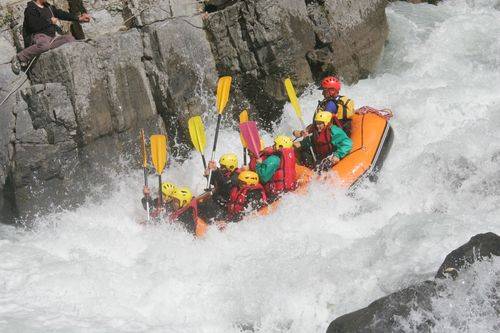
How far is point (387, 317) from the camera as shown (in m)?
3.56

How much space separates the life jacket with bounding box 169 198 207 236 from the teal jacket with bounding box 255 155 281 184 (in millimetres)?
734

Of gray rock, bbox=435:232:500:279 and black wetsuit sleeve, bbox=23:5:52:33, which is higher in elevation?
black wetsuit sleeve, bbox=23:5:52:33

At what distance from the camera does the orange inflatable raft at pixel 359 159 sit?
5988 mm

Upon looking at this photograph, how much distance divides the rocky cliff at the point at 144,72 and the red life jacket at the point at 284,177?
6.58ft

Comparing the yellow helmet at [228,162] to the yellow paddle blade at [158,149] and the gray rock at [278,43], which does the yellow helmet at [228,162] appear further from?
the gray rock at [278,43]

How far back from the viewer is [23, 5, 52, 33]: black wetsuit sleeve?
6648 millimetres

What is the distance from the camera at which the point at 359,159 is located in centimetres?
619

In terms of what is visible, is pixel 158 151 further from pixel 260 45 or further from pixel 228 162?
pixel 260 45

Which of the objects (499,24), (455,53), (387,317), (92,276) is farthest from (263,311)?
(499,24)

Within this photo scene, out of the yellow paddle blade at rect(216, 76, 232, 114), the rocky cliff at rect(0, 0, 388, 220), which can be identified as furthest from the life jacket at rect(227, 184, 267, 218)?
the rocky cliff at rect(0, 0, 388, 220)

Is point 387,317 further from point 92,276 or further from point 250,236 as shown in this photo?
point 92,276

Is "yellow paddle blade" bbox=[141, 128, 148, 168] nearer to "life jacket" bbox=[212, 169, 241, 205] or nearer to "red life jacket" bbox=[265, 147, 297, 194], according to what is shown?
"life jacket" bbox=[212, 169, 241, 205]

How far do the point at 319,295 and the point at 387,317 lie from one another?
34.8 inches

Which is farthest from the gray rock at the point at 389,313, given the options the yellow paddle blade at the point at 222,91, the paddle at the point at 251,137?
the yellow paddle blade at the point at 222,91
